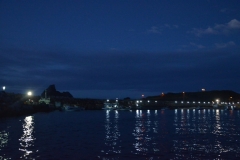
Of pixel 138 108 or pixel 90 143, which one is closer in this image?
pixel 90 143

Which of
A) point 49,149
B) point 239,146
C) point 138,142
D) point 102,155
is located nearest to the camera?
point 102,155

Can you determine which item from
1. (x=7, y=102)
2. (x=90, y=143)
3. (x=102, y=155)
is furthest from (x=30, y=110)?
(x=102, y=155)

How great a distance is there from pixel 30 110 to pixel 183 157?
93.0 m

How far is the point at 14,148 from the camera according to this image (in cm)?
2992

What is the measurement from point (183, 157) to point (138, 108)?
17314cm

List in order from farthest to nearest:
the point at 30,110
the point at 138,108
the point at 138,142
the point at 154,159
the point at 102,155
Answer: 1. the point at 138,108
2. the point at 30,110
3. the point at 138,142
4. the point at 102,155
5. the point at 154,159

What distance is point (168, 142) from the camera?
3428 cm

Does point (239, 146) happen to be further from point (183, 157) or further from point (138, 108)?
point (138, 108)

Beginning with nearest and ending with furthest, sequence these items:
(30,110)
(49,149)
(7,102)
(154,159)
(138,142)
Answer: (154,159)
(49,149)
(138,142)
(7,102)
(30,110)

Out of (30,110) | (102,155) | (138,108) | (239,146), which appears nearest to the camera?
(102,155)

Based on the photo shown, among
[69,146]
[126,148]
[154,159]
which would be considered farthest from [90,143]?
Answer: [154,159]

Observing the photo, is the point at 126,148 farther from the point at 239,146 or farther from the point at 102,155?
the point at 239,146

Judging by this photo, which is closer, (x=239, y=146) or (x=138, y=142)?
(x=239, y=146)

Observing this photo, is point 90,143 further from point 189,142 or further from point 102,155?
point 189,142
